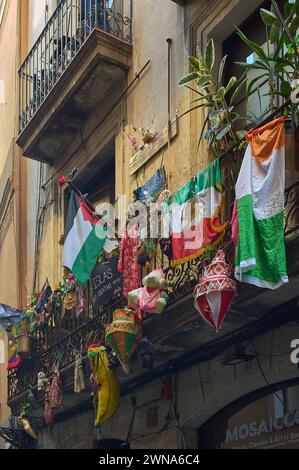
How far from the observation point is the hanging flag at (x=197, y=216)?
27.3 feet

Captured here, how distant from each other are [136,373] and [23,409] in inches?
123

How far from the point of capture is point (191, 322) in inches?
345

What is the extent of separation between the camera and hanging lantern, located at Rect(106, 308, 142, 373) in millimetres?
9273

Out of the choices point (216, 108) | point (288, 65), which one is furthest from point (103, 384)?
point (288, 65)

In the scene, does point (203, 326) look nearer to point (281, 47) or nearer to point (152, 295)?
point (152, 295)

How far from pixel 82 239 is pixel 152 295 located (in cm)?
196

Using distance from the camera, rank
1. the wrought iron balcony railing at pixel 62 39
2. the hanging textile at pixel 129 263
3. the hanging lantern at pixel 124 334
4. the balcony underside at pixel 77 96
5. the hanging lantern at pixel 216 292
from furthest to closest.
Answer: the wrought iron balcony railing at pixel 62 39 < the balcony underside at pixel 77 96 < the hanging textile at pixel 129 263 < the hanging lantern at pixel 124 334 < the hanging lantern at pixel 216 292

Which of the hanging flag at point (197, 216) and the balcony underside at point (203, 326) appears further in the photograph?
the hanging flag at point (197, 216)

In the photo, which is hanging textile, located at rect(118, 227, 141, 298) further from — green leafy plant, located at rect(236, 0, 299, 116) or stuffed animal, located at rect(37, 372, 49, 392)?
stuffed animal, located at rect(37, 372, 49, 392)

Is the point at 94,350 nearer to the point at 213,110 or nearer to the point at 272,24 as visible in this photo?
the point at 213,110

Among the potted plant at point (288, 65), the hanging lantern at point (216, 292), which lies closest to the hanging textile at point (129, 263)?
the hanging lantern at point (216, 292)

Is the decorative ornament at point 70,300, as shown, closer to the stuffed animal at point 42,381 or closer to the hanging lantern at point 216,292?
the stuffed animal at point 42,381

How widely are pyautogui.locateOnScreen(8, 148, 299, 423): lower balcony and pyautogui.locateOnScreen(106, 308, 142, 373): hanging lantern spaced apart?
14cm

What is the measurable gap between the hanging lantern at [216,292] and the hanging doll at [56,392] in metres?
4.07
